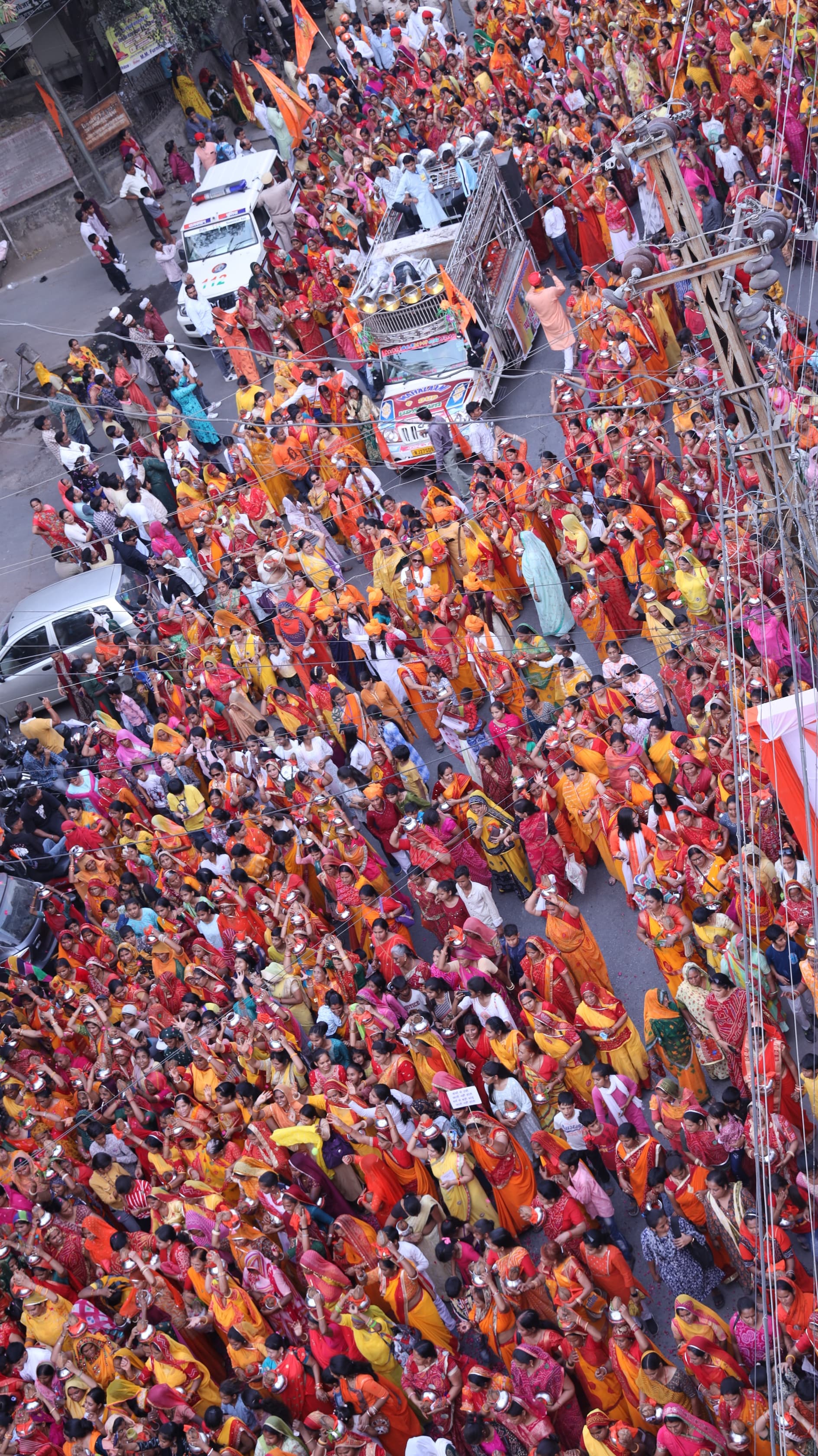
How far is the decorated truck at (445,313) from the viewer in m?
16.8

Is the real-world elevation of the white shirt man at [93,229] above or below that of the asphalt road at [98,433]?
above

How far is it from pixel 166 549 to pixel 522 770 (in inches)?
321

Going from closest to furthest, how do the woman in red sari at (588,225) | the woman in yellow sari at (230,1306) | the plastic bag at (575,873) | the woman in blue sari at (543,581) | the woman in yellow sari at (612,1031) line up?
the woman in yellow sari at (230,1306) < the woman in yellow sari at (612,1031) < the plastic bag at (575,873) < the woman in blue sari at (543,581) < the woman in red sari at (588,225)

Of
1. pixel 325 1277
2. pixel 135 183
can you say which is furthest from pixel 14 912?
pixel 135 183

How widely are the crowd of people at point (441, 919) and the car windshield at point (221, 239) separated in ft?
13.5

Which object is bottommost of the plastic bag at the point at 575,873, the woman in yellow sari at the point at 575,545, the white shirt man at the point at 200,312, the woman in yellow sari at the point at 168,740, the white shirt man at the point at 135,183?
the plastic bag at the point at 575,873

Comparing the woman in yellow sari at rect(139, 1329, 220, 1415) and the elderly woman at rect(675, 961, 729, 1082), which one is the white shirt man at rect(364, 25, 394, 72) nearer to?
the elderly woman at rect(675, 961, 729, 1082)

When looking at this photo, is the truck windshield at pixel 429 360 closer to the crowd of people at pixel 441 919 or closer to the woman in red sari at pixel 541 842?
the crowd of people at pixel 441 919

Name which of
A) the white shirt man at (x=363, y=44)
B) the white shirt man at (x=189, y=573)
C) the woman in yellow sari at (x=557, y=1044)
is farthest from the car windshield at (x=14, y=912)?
the white shirt man at (x=363, y=44)

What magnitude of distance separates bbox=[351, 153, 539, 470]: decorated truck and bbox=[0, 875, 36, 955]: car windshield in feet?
21.2

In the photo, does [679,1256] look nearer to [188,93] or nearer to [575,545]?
[575,545]

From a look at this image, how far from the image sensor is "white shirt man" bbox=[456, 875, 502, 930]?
10.2 metres

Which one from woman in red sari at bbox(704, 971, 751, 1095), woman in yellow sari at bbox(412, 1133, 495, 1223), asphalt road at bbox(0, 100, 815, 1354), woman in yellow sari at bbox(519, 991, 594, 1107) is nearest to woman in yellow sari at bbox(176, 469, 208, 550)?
asphalt road at bbox(0, 100, 815, 1354)

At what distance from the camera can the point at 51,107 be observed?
26.6 m
